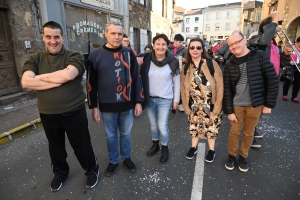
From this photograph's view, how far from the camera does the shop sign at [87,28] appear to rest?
23.6 feet

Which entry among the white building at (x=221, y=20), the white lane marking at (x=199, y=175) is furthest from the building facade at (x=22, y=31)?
the white building at (x=221, y=20)

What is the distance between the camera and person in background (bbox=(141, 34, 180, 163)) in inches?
102

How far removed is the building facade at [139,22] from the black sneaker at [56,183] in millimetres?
9683

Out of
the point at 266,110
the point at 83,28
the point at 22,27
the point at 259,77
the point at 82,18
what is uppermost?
the point at 82,18

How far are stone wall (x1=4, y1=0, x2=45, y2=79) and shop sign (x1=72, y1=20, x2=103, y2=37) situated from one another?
5.46 ft

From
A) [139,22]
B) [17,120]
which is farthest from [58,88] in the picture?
[139,22]

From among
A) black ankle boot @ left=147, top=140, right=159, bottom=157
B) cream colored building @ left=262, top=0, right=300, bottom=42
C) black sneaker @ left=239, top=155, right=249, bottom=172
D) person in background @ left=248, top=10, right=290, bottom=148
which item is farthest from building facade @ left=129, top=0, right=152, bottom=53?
black sneaker @ left=239, top=155, right=249, bottom=172

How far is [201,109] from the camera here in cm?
269

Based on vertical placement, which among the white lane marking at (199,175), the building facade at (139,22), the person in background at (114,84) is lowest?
the white lane marking at (199,175)

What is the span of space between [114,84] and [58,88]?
0.61 metres

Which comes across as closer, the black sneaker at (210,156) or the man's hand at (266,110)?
the man's hand at (266,110)

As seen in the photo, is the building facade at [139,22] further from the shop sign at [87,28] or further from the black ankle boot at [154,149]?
the black ankle boot at [154,149]

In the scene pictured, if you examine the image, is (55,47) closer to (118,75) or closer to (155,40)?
(118,75)

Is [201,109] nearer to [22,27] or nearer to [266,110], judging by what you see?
[266,110]
